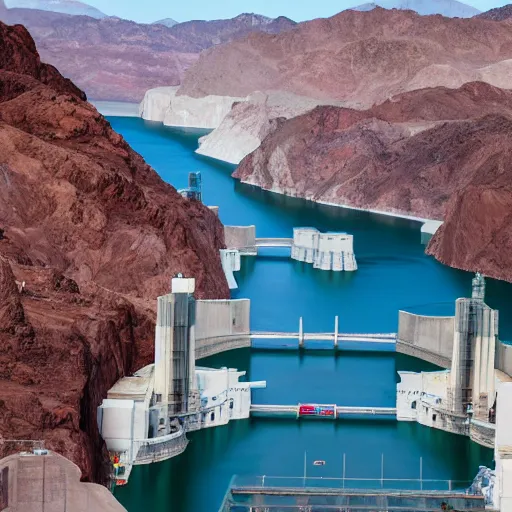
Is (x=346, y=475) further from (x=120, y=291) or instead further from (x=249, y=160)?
(x=249, y=160)

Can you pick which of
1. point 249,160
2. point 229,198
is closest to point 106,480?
point 229,198

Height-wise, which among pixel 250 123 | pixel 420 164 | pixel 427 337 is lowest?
pixel 427 337

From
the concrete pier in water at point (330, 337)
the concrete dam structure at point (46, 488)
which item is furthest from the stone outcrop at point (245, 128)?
the concrete dam structure at point (46, 488)

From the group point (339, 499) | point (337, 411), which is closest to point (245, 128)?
point (337, 411)

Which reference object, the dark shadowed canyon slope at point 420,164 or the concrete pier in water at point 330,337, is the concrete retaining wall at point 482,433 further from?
the dark shadowed canyon slope at point 420,164

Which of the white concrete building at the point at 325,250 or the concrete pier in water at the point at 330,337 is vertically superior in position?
the white concrete building at the point at 325,250

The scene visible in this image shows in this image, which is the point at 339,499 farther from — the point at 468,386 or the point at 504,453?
the point at 468,386

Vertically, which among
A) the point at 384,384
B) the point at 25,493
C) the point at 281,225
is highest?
the point at 281,225
